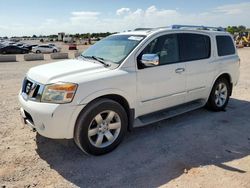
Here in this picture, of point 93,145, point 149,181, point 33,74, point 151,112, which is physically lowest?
point 149,181

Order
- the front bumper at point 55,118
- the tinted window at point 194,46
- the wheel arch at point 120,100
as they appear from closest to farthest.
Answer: the front bumper at point 55,118
the wheel arch at point 120,100
the tinted window at point 194,46

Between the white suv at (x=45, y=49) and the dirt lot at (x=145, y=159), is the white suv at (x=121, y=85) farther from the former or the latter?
the white suv at (x=45, y=49)

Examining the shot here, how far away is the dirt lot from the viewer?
3.30 metres

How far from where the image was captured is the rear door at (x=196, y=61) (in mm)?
5020

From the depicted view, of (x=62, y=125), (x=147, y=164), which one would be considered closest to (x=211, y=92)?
(x=147, y=164)

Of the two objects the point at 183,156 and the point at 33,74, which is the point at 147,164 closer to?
the point at 183,156

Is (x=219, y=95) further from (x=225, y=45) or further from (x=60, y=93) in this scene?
(x=60, y=93)

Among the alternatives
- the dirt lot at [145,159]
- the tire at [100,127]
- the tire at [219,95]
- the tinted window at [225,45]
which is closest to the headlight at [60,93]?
the tire at [100,127]

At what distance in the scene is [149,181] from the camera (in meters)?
3.29

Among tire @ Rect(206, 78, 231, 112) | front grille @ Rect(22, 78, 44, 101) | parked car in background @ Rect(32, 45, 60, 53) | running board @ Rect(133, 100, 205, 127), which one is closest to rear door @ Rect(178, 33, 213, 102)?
running board @ Rect(133, 100, 205, 127)

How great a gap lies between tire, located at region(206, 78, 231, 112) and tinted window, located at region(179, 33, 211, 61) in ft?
2.60

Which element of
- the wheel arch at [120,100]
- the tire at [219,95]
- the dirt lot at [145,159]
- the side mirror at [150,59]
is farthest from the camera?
the tire at [219,95]

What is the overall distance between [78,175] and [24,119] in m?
1.25

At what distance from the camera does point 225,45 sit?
237 inches
